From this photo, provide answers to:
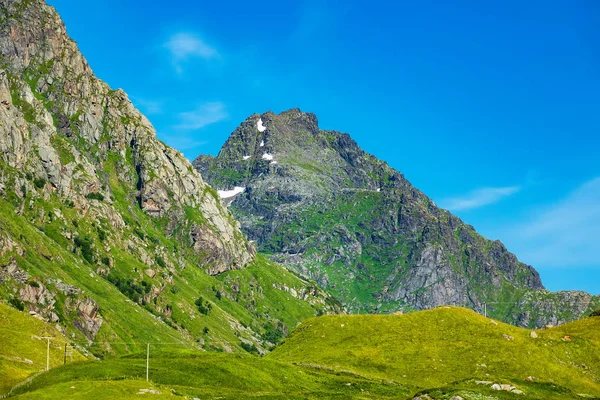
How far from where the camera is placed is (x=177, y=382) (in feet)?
299

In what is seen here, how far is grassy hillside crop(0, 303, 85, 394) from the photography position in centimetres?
10925

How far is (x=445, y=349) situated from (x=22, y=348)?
90.8 metres

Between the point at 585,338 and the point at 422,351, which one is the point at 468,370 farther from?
the point at 585,338

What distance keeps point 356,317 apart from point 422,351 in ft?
70.6

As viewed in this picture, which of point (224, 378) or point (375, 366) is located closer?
point (224, 378)

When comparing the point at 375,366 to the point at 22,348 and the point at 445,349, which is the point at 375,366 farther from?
the point at 22,348

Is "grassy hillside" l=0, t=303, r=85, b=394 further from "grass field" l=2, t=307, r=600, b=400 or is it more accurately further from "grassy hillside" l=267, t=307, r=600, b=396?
"grassy hillside" l=267, t=307, r=600, b=396

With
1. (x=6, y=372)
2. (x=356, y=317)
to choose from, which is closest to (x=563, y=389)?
(x=356, y=317)

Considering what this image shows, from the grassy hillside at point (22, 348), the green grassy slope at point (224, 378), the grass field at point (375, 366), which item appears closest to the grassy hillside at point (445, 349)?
the grass field at point (375, 366)

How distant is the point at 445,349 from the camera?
12756cm

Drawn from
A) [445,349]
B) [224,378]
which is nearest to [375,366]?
[445,349]

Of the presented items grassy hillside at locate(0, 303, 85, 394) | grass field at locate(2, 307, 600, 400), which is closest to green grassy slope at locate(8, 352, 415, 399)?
grass field at locate(2, 307, 600, 400)

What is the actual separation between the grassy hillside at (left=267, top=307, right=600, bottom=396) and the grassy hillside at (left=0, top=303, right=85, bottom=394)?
48.5 meters

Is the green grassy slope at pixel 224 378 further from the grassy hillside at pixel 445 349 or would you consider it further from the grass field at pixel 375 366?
the grassy hillside at pixel 445 349
